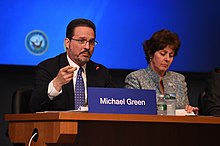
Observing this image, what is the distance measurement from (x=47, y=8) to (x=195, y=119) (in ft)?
6.22

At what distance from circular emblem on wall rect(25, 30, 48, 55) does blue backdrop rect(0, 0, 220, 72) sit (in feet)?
0.07

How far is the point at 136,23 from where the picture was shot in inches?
177

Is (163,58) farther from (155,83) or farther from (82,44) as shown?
(82,44)

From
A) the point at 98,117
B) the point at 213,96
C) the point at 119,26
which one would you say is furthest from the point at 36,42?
the point at 98,117

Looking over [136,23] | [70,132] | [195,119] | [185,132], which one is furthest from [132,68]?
[70,132]

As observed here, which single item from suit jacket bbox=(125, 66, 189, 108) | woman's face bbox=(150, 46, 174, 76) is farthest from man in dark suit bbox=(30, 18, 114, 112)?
woman's face bbox=(150, 46, 174, 76)

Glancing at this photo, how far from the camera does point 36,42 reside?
4078 millimetres

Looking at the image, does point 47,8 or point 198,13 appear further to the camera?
point 198,13

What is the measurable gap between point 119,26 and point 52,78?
4.17ft

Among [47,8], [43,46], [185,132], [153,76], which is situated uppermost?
[47,8]

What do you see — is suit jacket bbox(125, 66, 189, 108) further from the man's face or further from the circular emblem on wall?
the circular emblem on wall

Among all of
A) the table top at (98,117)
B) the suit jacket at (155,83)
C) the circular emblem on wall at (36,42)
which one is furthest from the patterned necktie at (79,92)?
the circular emblem on wall at (36,42)

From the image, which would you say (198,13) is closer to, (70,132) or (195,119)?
(195,119)

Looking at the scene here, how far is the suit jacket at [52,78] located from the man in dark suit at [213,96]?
641mm
